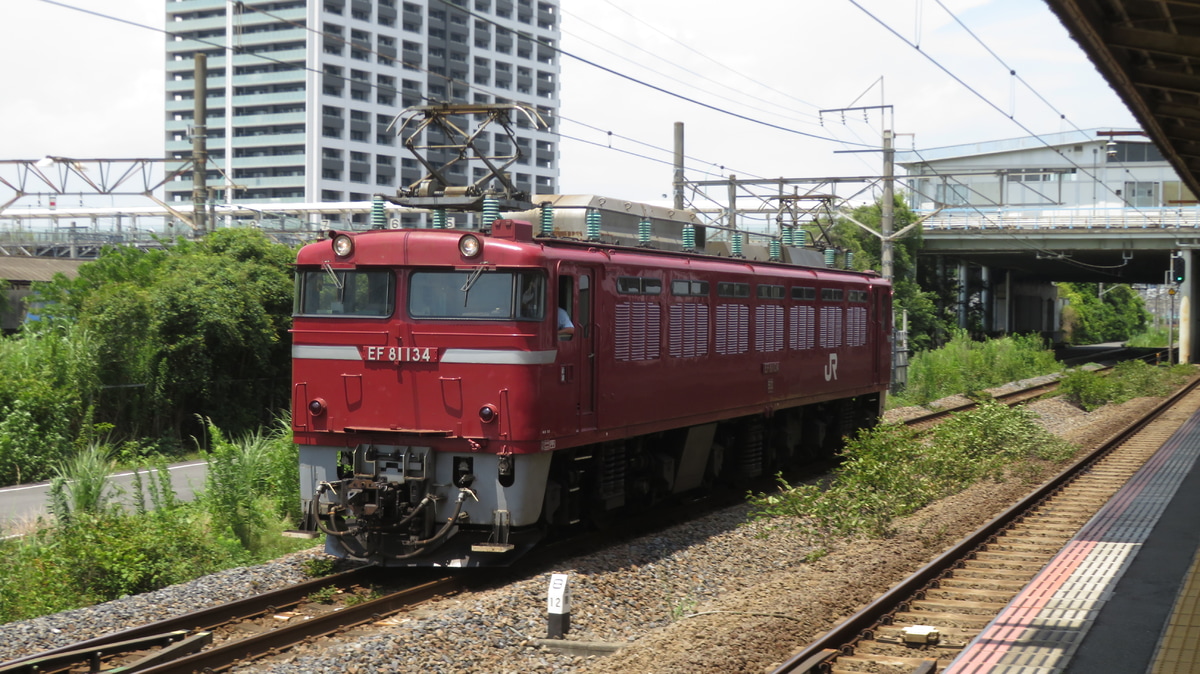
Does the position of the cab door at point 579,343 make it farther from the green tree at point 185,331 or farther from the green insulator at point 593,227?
the green tree at point 185,331

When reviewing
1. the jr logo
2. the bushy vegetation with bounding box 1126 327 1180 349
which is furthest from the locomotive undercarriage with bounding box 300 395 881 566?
the bushy vegetation with bounding box 1126 327 1180 349

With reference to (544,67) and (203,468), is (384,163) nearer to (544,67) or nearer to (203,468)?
(544,67)

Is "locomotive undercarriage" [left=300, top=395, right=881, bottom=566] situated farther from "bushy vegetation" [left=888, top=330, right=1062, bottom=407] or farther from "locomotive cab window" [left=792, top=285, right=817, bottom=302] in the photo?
"bushy vegetation" [left=888, top=330, right=1062, bottom=407]

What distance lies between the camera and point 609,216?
45.2ft

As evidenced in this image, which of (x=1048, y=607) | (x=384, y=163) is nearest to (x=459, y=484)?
(x=1048, y=607)

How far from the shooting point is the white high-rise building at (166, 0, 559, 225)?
91.4 metres

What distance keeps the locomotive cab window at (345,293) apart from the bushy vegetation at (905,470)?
523cm

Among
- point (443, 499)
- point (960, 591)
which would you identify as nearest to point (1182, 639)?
point (960, 591)

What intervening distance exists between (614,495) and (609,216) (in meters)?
3.26

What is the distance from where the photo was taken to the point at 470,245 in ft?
36.6

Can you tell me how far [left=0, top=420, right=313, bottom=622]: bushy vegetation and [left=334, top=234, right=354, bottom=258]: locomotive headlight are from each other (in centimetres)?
336

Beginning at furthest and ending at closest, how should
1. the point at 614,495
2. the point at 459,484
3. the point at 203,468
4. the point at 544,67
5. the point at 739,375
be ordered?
the point at 544,67, the point at 203,468, the point at 739,375, the point at 614,495, the point at 459,484

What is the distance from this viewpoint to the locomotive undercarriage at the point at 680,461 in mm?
12453

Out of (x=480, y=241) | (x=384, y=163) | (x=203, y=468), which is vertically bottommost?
(x=203, y=468)
